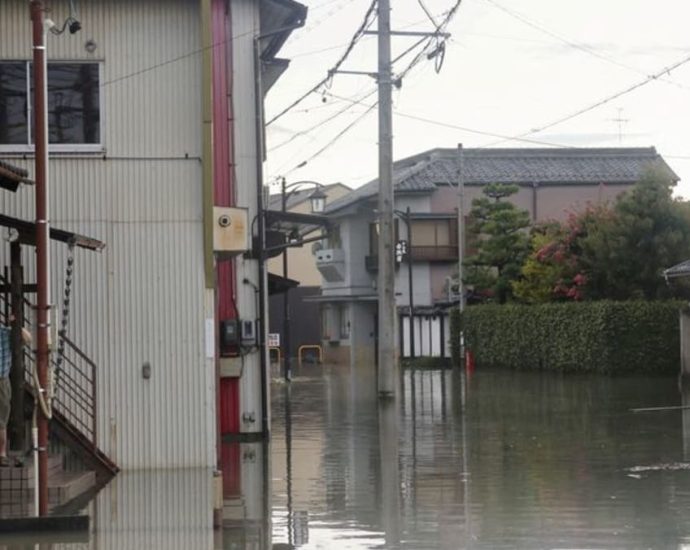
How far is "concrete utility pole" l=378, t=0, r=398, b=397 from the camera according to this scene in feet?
96.8

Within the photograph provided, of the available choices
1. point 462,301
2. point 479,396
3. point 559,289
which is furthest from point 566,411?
point 462,301

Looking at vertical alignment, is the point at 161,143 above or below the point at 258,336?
above

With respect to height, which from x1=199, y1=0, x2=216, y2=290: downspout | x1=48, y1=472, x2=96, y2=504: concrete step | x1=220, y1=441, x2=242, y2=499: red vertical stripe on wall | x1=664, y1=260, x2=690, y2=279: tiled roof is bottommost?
x1=220, y1=441, x2=242, y2=499: red vertical stripe on wall

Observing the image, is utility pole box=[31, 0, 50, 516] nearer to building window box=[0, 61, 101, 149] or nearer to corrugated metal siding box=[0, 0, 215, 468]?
corrugated metal siding box=[0, 0, 215, 468]

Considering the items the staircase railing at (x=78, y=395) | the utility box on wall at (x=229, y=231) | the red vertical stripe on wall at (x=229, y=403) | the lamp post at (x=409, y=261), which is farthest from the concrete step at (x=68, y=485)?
the lamp post at (x=409, y=261)

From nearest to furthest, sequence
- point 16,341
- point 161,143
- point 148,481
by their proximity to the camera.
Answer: point 16,341, point 148,481, point 161,143

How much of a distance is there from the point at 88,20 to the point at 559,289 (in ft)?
96.7

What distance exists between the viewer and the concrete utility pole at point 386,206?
96.8 feet

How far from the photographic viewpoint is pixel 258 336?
2059 cm

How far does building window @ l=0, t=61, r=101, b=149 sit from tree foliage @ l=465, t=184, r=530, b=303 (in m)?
32.7

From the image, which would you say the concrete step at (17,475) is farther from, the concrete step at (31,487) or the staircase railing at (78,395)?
the staircase railing at (78,395)

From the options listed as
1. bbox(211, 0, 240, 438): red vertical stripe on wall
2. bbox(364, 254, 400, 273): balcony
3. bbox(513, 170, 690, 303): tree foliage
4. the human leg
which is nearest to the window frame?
bbox(211, 0, 240, 438): red vertical stripe on wall

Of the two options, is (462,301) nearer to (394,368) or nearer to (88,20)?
(394,368)

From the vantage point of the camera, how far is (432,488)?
14.5m
